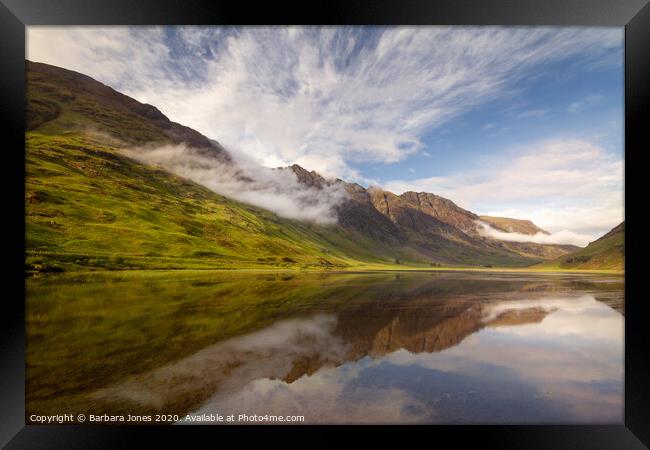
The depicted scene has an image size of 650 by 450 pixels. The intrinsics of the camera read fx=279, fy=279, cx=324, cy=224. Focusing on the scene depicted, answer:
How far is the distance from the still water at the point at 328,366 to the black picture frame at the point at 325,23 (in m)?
1.08

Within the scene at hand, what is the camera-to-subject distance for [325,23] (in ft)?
25.2

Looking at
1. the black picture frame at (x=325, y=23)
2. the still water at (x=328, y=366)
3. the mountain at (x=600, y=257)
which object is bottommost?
the mountain at (x=600, y=257)

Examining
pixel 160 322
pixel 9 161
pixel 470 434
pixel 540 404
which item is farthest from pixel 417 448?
pixel 160 322

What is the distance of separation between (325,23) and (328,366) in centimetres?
1141

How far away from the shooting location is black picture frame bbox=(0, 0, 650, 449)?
6984 millimetres

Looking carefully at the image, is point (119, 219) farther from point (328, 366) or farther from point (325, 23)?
point (325, 23)

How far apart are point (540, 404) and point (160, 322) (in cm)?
1825

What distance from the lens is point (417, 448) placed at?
6.21m

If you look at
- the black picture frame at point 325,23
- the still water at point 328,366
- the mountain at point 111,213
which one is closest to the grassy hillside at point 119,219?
the mountain at point 111,213

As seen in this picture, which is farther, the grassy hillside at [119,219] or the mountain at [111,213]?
the mountain at [111,213]

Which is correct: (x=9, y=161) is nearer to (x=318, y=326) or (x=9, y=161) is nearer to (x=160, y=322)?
(x=160, y=322)

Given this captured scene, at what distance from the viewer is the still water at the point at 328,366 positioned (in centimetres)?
805

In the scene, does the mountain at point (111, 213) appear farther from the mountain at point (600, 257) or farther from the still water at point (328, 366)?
the mountain at point (600, 257)

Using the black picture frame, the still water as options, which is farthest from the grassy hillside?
the black picture frame
